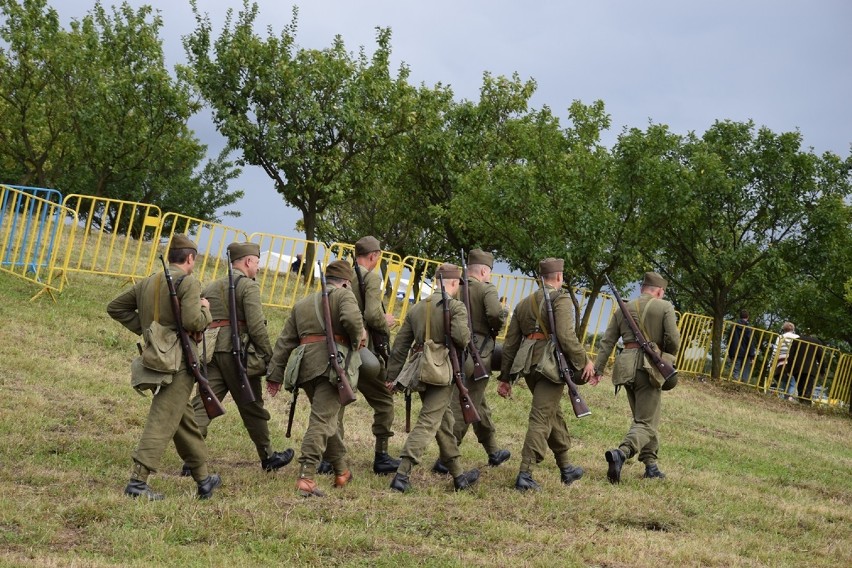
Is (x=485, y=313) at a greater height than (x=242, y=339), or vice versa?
(x=485, y=313)

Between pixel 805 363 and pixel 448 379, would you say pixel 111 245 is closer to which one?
pixel 448 379

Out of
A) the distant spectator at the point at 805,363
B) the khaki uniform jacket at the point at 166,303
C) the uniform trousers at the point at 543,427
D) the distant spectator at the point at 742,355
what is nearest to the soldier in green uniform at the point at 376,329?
the uniform trousers at the point at 543,427

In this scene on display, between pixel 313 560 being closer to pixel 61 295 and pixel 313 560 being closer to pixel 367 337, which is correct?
pixel 367 337

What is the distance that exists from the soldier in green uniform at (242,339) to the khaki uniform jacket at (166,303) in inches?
28.2

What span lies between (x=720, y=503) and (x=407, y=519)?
3.35 meters

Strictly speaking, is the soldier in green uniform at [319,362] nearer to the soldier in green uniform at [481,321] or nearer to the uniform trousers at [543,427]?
the soldier in green uniform at [481,321]

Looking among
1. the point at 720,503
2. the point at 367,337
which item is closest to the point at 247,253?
the point at 367,337

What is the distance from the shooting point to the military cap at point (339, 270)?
26.8ft

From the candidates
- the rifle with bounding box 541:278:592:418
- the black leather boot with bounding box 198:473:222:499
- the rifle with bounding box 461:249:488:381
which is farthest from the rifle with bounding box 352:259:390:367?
the black leather boot with bounding box 198:473:222:499

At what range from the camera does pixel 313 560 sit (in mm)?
6176

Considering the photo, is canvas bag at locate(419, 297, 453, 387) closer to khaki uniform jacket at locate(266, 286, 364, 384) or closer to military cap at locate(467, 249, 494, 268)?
khaki uniform jacket at locate(266, 286, 364, 384)

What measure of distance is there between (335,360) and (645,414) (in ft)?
11.6

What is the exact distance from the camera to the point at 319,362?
7977 mm

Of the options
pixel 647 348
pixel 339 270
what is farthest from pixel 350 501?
pixel 647 348
